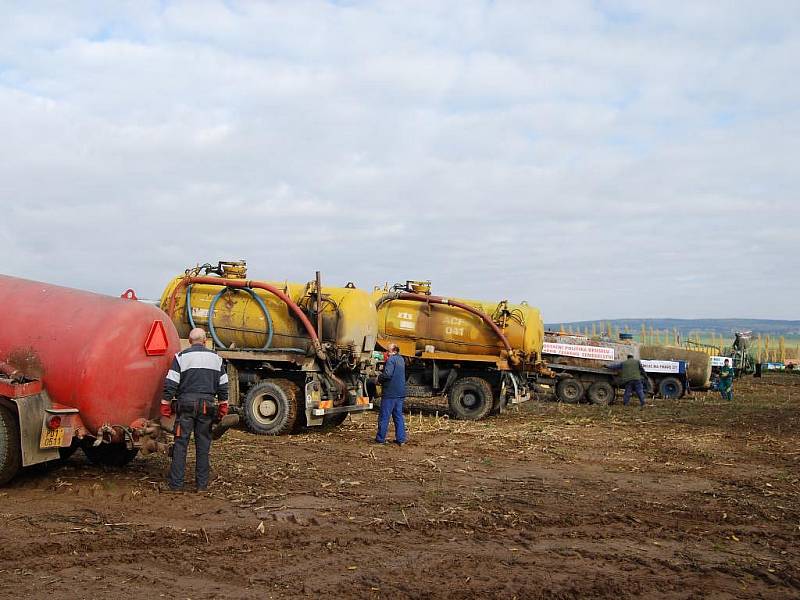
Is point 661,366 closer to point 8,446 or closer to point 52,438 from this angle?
point 52,438

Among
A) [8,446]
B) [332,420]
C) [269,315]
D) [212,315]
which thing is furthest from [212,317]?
[8,446]

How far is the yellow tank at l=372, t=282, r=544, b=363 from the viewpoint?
17.9 meters

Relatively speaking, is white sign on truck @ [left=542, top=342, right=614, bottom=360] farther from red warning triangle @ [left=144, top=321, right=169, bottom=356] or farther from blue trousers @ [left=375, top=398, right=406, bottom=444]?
red warning triangle @ [left=144, top=321, right=169, bottom=356]

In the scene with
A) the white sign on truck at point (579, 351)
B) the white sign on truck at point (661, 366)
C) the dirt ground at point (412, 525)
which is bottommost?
the dirt ground at point (412, 525)

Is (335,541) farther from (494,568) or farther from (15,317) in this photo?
(15,317)

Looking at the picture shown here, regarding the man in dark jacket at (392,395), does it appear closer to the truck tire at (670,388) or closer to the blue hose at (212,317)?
the blue hose at (212,317)

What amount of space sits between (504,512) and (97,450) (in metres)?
5.15

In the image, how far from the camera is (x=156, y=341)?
29.1 feet

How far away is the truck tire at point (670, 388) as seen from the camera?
2709cm

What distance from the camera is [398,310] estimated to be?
18.0 meters

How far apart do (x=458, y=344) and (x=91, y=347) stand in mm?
10644

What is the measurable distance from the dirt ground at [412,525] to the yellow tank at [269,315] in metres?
2.07

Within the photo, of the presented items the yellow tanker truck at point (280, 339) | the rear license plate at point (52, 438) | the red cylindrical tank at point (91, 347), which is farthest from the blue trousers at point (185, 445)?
the yellow tanker truck at point (280, 339)

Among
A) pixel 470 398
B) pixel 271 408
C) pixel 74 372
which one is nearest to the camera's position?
pixel 74 372
